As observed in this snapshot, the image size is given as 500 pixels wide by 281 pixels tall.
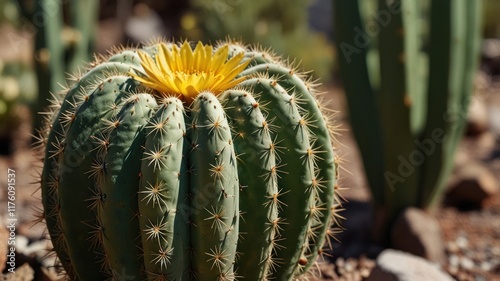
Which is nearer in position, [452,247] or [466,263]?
[466,263]

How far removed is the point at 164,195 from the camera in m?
2.27

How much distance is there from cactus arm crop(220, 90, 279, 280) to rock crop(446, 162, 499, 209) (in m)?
3.14

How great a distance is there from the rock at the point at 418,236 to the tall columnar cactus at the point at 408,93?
16 centimetres

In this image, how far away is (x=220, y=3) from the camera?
806 centimetres

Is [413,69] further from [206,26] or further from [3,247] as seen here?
[206,26]

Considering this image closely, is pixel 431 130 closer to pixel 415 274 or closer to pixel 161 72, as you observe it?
pixel 415 274

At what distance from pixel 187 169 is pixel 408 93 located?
2208 millimetres

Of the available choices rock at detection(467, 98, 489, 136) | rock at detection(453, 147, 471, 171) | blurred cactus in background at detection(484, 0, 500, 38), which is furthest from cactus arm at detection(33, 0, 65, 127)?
blurred cactus in background at detection(484, 0, 500, 38)

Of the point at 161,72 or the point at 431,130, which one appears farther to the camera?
the point at 431,130

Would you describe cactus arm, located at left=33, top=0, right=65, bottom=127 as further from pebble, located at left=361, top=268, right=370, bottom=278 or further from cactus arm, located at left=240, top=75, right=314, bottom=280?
cactus arm, located at left=240, top=75, right=314, bottom=280

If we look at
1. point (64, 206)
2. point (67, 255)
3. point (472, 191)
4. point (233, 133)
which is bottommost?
point (472, 191)

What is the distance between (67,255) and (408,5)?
2411mm

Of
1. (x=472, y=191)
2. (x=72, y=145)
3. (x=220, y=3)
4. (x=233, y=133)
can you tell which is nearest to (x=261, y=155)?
(x=233, y=133)

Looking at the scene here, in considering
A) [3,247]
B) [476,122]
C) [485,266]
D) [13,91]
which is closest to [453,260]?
[485,266]
